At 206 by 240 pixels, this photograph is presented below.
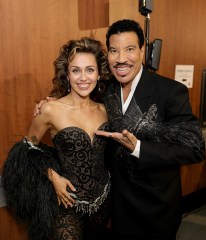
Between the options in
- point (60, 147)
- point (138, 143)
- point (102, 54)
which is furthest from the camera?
point (102, 54)

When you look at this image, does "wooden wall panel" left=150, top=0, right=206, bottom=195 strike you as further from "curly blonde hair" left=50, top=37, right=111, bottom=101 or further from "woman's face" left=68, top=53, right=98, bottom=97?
"woman's face" left=68, top=53, right=98, bottom=97

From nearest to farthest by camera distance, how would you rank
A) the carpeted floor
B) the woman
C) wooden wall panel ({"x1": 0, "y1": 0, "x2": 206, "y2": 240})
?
the woman < wooden wall panel ({"x1": 0, "y1": 0, "x2": 206, "y2": 240}) < the carpeted floor

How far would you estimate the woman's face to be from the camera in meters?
1.75

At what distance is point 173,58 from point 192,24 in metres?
0.44

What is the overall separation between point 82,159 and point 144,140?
1.27ft

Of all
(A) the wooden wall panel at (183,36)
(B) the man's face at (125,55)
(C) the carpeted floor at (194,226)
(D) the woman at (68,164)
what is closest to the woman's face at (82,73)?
(D) the woman at (68,164)

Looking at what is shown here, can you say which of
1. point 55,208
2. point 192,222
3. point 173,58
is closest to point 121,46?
point 55,208

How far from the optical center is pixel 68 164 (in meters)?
1.75

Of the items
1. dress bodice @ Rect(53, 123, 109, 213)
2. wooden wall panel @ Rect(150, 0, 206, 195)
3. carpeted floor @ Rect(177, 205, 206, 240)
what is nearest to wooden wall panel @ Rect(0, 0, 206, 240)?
wooden wall panel @ Rect(150, 0, 206, 195)

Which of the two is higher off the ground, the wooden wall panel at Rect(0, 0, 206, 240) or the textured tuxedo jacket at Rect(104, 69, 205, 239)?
the wooden wall panel at Rect(0, 0, 206, 240)

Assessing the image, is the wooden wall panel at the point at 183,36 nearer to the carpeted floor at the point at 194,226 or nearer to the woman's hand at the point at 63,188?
the carpeted floor at the point at 194,226

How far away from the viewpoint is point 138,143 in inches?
62.8

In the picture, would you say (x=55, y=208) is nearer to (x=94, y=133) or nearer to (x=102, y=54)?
(x=94, y=133)

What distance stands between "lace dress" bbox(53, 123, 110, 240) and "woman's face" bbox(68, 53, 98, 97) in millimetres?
255
